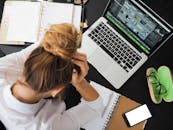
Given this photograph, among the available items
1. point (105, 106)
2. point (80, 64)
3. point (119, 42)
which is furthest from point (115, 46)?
point (80, 64)

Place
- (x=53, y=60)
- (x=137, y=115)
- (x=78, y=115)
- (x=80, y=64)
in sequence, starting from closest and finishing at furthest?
(x=53, y=60), (x=80, y=64), (x=78, y=115), (x=137, y=115)

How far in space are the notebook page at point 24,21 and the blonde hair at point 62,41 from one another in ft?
1.34

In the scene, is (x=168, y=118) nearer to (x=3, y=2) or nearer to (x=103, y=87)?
(x=103, y=87)

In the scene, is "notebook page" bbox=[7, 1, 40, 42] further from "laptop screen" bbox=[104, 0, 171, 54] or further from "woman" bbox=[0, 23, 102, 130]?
"laptop screen" bbox=[104, 0, 171, 54]

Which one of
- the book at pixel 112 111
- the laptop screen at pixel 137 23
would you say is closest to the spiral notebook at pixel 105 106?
the book at pixel 112 111

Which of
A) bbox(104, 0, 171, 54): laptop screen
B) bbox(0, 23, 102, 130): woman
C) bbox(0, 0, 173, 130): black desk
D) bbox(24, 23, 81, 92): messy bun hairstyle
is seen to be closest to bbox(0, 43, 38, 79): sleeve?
bbox(0, 23, 102, 130): woman

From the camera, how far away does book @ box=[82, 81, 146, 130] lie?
3.79 ft

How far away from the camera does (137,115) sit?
1.18 m

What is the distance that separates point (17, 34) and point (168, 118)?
65 cm

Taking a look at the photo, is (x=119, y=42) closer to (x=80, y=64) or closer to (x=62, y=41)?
(x=80, y=64)

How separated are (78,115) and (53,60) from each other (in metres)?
0.34

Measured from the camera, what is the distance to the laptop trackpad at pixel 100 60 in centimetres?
121

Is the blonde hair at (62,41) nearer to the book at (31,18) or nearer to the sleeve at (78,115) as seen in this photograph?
the sleeve at (78,115)

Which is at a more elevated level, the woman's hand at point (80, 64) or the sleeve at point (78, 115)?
the woman's hand at point (80, 64)
